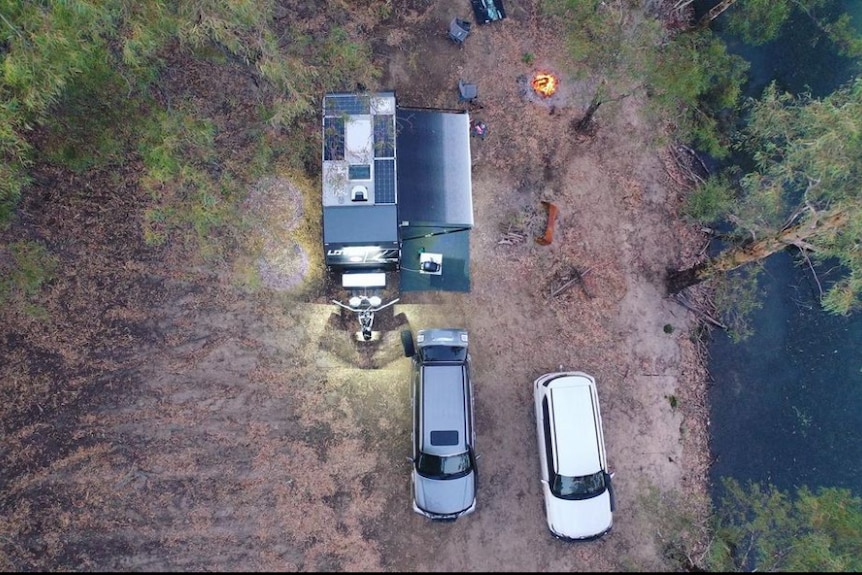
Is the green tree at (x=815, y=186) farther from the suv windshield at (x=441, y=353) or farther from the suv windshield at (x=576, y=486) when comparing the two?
the suv windshield at (x=441, y=353)

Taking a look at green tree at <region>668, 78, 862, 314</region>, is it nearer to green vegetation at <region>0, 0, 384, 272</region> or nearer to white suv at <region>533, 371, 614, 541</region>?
white suv at <region>533, 371, 614, 541</region>

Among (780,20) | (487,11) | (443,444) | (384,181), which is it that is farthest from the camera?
(487,11)

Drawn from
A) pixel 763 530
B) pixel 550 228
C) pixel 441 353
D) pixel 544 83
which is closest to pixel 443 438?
pixel 441 353

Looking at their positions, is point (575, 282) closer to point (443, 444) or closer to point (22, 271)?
point (443, 444)

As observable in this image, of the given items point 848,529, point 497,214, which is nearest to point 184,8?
point 497,214

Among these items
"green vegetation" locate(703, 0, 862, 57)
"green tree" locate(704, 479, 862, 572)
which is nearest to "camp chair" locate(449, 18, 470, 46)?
"green vegetation" locate(703, 0, 862, 57)

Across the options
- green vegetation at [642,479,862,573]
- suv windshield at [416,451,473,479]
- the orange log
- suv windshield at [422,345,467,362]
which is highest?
the orange log

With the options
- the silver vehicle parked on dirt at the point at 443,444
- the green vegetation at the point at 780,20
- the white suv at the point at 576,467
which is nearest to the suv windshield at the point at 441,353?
the silver vehicle parked on dirt at the point at 443,444
